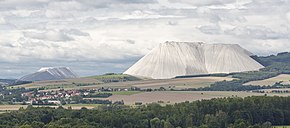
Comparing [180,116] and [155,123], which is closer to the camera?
[155,123]

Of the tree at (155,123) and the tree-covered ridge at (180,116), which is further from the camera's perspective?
the tree at (155,123)

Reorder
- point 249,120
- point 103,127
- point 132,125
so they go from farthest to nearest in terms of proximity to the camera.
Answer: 1. point 249,120
2. point 132,125
3. point 103,127

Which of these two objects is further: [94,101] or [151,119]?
[94,101]

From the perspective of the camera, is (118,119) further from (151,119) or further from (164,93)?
(164,93)

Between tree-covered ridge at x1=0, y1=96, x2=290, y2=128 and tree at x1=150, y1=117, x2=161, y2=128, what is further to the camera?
tree at x1=150, y1=117, x2=161, y2=128

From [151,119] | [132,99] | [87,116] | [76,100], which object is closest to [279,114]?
[151,119]

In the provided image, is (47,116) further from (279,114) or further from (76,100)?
(76,100)

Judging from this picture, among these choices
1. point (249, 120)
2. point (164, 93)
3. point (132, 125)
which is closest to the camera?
point (132, 125)

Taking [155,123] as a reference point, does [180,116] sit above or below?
above
